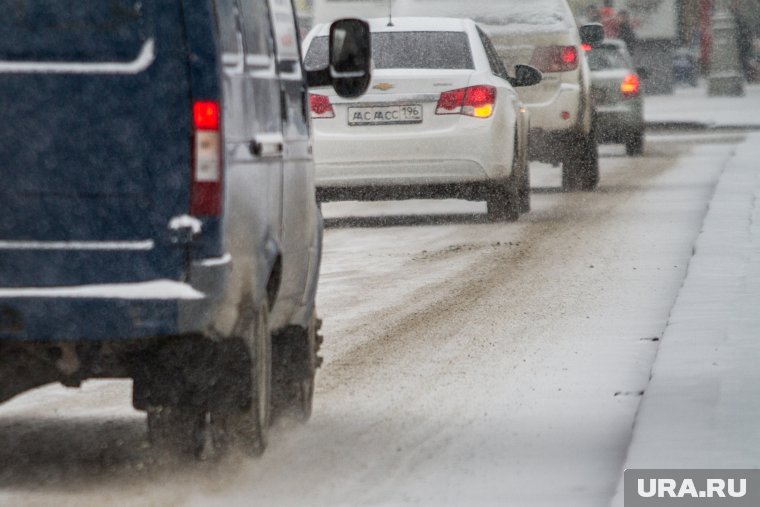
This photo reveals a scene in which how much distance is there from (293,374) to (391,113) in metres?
8.83

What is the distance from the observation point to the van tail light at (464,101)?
16.3 meters

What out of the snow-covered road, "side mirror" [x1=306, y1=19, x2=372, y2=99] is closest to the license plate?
the snow-covered road

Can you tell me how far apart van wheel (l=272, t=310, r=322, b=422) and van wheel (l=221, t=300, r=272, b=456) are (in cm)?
78

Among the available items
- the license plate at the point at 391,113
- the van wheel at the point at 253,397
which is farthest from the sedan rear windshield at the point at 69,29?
the license plate at the point at 391,113

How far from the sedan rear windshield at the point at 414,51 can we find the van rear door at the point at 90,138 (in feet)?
34.7

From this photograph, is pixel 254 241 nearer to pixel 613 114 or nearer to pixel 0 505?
pixel 0 505

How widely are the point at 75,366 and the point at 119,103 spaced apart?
826mm

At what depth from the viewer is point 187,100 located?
19.4 ft

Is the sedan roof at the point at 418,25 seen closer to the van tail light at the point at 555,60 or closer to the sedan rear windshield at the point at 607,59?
the van tail light at the point at 555,60

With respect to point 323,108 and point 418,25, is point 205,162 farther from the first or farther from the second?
point 418,25

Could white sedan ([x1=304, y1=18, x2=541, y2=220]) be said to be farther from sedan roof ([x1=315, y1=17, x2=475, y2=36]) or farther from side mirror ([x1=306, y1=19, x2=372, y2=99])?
side mirror ([x1=306, y1=19, x2=372, y2=99])

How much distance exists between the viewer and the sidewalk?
38.3m

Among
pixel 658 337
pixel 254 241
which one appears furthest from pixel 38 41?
pixel 658 337

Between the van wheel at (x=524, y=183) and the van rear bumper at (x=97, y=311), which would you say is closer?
the van rear bumper at (x=97, y=311)
